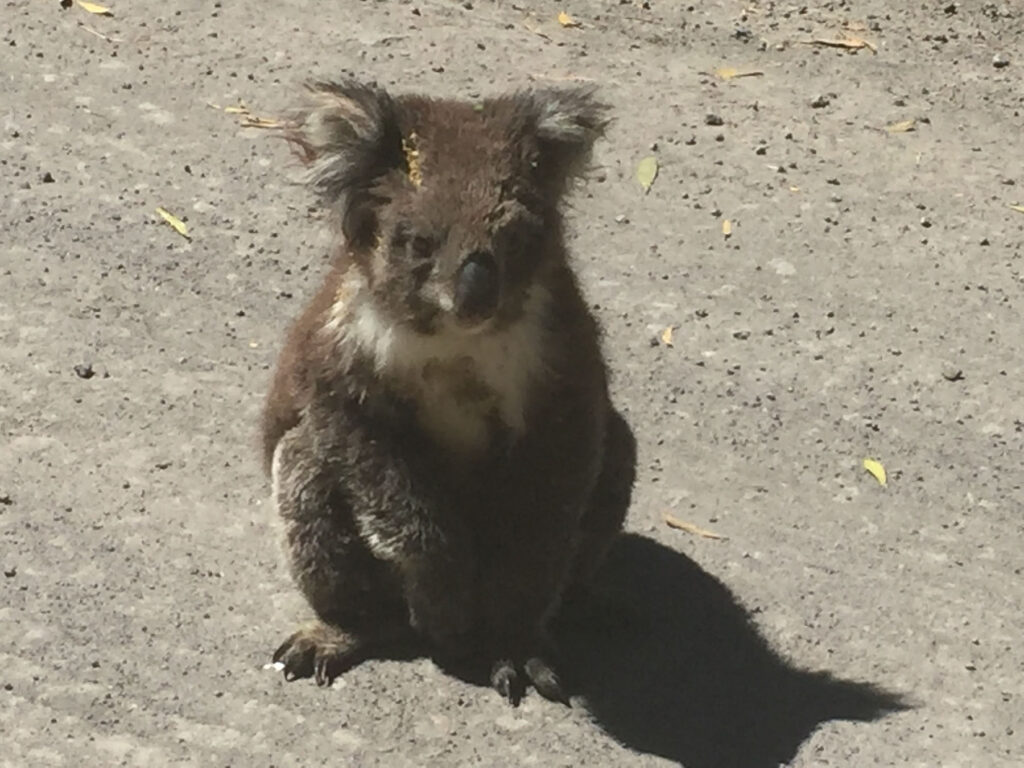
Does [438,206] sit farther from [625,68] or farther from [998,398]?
[625,68]

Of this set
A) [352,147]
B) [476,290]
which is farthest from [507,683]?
[352,147]

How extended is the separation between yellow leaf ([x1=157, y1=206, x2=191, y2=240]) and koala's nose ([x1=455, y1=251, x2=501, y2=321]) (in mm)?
3027

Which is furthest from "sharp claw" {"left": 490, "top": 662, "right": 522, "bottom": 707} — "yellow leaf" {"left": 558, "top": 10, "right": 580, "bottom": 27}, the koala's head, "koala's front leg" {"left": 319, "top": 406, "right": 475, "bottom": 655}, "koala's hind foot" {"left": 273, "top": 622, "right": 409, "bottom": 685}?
"yellow leaf" {"left": 558, "top": 10, "right": 580, "bottom": 27}

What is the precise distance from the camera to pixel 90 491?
18.2 ft

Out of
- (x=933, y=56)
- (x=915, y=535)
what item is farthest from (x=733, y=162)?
(x=915, y=535)

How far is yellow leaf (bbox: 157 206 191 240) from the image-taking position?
710 cm

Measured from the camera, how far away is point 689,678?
16.5 feet

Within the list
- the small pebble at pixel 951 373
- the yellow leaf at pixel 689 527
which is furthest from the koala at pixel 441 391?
the small pebble at pixel 951 373

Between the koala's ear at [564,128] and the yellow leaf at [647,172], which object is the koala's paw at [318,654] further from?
the yellow leaf at [647,172]

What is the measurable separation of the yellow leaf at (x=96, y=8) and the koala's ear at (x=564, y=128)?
15.1 ft

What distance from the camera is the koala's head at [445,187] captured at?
437 cm

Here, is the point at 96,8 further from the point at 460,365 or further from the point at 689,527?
the point at 460,365

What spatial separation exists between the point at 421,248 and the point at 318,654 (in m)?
1.24

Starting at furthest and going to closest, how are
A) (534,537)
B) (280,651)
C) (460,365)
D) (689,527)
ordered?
(689,527) → (280,651) → (534,537) → (460,365)
